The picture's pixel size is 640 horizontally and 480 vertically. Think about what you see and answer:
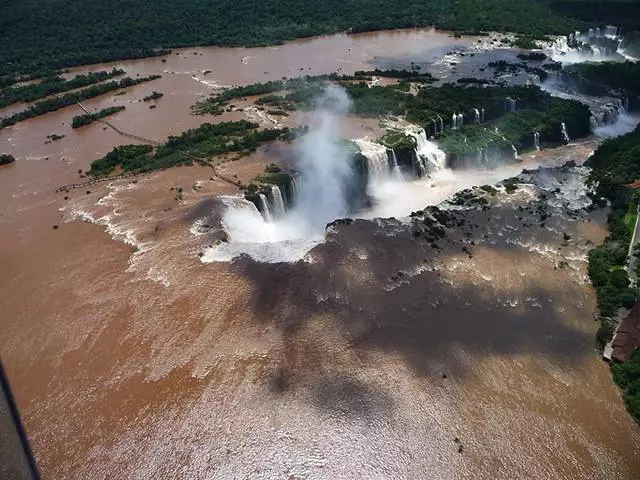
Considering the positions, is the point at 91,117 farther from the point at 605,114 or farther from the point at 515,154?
the point at 605,114

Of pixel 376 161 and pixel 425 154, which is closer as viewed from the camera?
pixel 376 161

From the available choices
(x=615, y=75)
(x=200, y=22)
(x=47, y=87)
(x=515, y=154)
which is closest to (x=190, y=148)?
(x=47, y=87)

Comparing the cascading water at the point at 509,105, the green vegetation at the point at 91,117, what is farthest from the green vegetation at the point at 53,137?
the cascading water at the point at 509,105

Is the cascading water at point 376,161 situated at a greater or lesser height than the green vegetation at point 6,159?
lesser

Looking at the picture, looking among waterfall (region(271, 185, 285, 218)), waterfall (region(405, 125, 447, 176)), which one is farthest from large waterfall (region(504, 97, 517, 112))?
waterfall (region(271, 185, 285, 218))

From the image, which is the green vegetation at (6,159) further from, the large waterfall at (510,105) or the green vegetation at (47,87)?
the large waterfall at (510,105)
